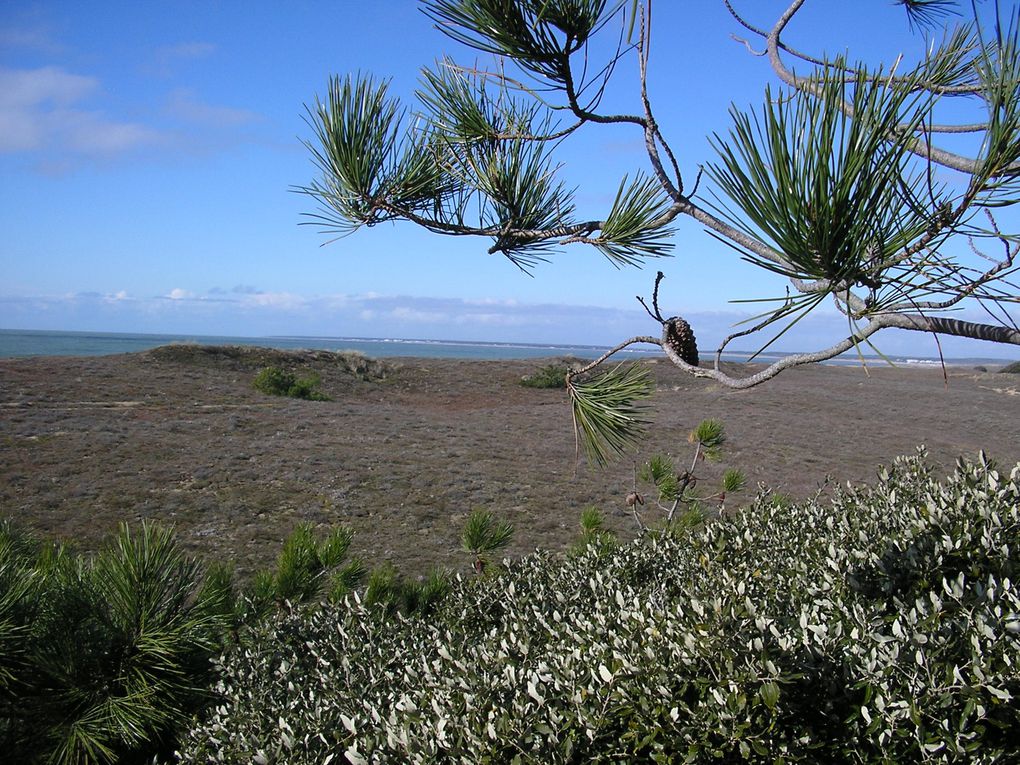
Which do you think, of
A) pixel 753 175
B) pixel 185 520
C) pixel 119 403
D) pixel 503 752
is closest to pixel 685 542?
pixel 503 752

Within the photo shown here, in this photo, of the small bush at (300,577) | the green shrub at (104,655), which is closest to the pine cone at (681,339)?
the green shrub at (104,655)

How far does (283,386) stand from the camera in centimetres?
1194

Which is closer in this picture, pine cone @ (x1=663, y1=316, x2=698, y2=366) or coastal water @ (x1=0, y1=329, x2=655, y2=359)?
pine cone @ (x1=663, y1=316, x2=698, y2=366)

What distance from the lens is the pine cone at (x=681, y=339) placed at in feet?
5.27

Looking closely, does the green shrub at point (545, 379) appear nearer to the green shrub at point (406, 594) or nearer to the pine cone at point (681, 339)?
the green shrub at point (406, 594)

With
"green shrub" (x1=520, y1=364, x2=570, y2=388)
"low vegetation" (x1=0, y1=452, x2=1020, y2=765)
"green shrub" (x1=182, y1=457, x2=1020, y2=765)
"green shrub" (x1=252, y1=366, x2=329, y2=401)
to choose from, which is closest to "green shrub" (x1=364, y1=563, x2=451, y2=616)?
"low vegetation" (x1=0, y1=452, x2=1020, y2=765)

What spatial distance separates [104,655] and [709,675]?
1.78 m

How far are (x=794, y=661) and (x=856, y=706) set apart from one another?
0.17 meters

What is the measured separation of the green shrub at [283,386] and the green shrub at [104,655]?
9773mm

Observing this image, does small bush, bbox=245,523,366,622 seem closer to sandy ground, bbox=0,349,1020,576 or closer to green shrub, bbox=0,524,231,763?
green shrub, bbox=0,524,231,763

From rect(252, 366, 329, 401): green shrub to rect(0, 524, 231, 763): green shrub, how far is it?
977cm

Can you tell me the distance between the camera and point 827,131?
103 centimetres

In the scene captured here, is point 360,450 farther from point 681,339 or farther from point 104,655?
point 681,339

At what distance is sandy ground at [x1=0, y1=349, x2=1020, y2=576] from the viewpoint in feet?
17.9
